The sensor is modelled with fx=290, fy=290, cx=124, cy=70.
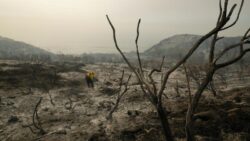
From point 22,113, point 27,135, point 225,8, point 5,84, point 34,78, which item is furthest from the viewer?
point 34,78

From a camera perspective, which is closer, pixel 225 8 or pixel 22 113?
pixel 225 8

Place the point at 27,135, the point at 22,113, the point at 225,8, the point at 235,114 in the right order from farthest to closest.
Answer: the point at 22,113
the point at 27,135
the point at 235,114
the point at 225,8

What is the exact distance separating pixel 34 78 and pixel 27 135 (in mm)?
19274

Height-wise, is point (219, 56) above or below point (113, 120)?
above

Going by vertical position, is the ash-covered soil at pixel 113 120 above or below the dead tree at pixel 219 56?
below

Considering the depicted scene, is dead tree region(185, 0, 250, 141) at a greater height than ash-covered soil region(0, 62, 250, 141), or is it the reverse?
dead tree region(185, 0, 250, 141)

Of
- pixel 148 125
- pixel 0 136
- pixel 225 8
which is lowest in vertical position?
pixel 0 136

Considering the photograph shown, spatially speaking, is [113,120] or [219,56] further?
[113,120]

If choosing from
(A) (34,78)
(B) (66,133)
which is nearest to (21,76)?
(A) (34,78)

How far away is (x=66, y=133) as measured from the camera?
12.9 meters

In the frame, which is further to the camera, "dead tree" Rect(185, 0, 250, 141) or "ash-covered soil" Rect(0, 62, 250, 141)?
"ash-covered soil" Rect(0, 62, 250, 141)

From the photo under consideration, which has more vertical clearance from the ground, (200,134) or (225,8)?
(225,8)

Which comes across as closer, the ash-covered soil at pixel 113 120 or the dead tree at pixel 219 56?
the dead tree at pixel 219 56

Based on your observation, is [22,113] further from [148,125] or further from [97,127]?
[148,125]
